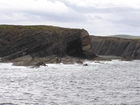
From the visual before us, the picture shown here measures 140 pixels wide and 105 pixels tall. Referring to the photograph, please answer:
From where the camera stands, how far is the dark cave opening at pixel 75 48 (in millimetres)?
141375

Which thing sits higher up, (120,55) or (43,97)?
(43,97)

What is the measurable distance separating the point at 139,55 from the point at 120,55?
14.6m

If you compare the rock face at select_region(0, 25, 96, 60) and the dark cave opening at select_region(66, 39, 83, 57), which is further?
the dark cave opening at select_region(66, 39, 83, 57)

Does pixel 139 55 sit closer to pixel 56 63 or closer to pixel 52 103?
pixel 56 63

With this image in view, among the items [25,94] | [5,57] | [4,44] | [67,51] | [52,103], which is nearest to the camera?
[52,103]

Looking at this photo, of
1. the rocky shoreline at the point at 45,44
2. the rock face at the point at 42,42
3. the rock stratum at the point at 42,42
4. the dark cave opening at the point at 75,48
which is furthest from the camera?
the dark cave opening at the point at 75,48

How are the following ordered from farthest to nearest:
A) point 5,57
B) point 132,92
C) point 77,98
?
1. point 5,57
2. point 132,92
3. point 77,98

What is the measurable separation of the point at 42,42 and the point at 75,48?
21960 millimetres

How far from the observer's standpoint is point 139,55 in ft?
616

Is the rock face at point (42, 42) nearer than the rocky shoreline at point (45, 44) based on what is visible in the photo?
No

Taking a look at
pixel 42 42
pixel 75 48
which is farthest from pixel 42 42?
pixel 75 48

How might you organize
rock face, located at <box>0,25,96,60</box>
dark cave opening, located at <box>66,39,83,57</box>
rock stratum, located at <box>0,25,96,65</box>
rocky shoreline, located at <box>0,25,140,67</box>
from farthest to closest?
dark cave opening, located at <box>66,39,83,57</box>, rock face, located at <box>0,25,96,60</box>, rock stratum, located at <box>0,25,96,65</box>, rocky shoreline, located at <box>0,25,140,67</box>

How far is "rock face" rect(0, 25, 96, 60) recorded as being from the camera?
120625 mm

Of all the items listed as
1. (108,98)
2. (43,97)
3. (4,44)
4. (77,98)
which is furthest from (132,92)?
(4,44)
